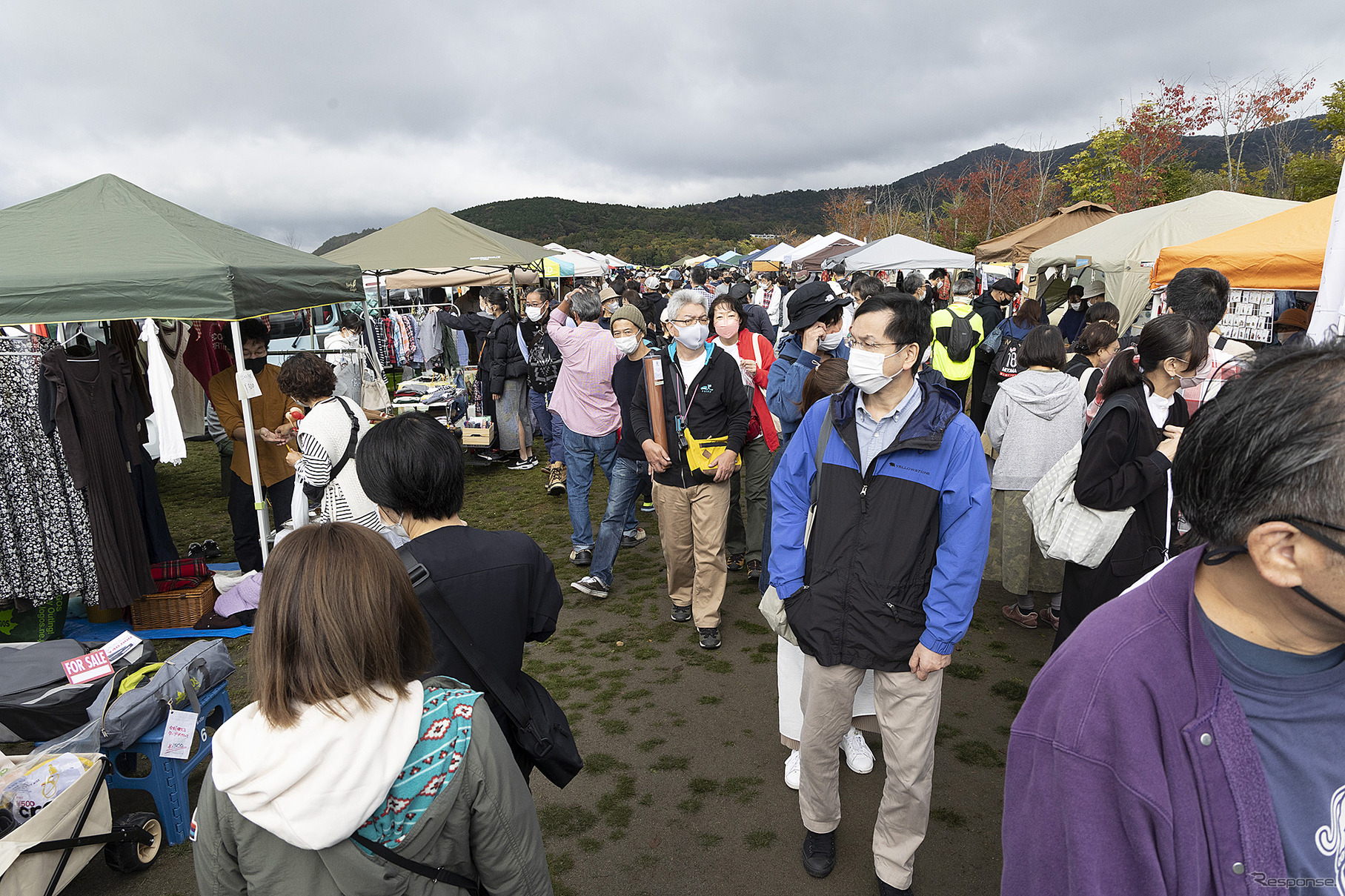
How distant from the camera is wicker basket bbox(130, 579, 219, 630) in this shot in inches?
186

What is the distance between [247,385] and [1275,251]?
6.31m

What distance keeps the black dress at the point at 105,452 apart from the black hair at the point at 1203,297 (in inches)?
240

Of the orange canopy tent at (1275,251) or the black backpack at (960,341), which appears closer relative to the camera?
the orange canopy tent at (1275,251)

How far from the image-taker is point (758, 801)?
3.10m

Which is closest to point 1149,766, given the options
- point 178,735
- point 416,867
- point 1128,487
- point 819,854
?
point 416,867

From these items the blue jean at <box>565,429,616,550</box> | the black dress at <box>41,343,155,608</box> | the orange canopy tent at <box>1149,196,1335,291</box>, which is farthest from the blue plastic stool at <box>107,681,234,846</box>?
the orange canopy tent at <box>1149,196,1335,291</box>

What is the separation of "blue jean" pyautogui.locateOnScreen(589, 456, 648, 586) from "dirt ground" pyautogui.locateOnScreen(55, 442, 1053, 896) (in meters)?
0.31

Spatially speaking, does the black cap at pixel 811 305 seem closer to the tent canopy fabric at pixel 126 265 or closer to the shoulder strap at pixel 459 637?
the shoulder strap at pixel 459 637

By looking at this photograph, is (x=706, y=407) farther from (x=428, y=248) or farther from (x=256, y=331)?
(x=428, y=248)

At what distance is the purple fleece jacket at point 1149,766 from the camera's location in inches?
37.4

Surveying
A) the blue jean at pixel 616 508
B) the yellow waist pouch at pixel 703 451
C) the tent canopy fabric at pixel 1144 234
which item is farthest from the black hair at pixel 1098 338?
the tent canopy fabric at pixel 1144 234

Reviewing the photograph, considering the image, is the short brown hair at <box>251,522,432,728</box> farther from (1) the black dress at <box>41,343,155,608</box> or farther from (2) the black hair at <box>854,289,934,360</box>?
(1) the black dress at <box>41,343,155,608</box>

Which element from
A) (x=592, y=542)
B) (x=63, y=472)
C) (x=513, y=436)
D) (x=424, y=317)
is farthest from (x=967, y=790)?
(x=424, y=317)

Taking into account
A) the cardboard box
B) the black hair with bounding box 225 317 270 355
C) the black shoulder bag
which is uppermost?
the black hair with bounding box 225 317 270 355
